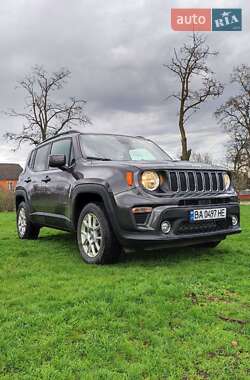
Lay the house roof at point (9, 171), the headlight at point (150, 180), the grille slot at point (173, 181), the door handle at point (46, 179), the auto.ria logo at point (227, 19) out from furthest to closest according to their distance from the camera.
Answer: the house roof at point (9, 171) < the auto.ria logo at point (227, 19) < the door handle at point (46, 179) < the grille slot at point (173, 181) < the headlight at point (150, 180)

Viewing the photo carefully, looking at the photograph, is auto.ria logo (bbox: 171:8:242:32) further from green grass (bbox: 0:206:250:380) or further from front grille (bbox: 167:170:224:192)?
green grass (bbox: 0:206:250:380)

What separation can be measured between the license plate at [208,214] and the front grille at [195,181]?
11.4 inches

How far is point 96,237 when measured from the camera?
530 centimetres

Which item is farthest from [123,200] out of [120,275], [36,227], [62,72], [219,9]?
[62,72]

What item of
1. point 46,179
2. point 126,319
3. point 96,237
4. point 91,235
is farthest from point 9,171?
point 126,319

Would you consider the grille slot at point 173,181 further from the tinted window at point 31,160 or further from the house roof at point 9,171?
the house roof at point 9,171

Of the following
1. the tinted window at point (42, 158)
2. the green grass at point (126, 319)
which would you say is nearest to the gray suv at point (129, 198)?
the green grass at point (126, 319)

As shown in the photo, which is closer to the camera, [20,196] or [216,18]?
[20,196]

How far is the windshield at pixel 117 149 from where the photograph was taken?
5.95 metres

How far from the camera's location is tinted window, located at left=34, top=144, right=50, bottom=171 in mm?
7164

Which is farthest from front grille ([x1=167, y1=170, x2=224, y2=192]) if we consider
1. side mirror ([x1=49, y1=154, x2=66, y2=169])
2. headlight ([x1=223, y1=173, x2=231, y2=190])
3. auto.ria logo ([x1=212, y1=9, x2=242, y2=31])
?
auto.ria logo ([x1=212, y1=9, x2=242, y2=31])

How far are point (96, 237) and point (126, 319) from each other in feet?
6.73

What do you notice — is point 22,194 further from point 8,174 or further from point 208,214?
point 8,174

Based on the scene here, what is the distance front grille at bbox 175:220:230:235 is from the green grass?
44 centimetres
